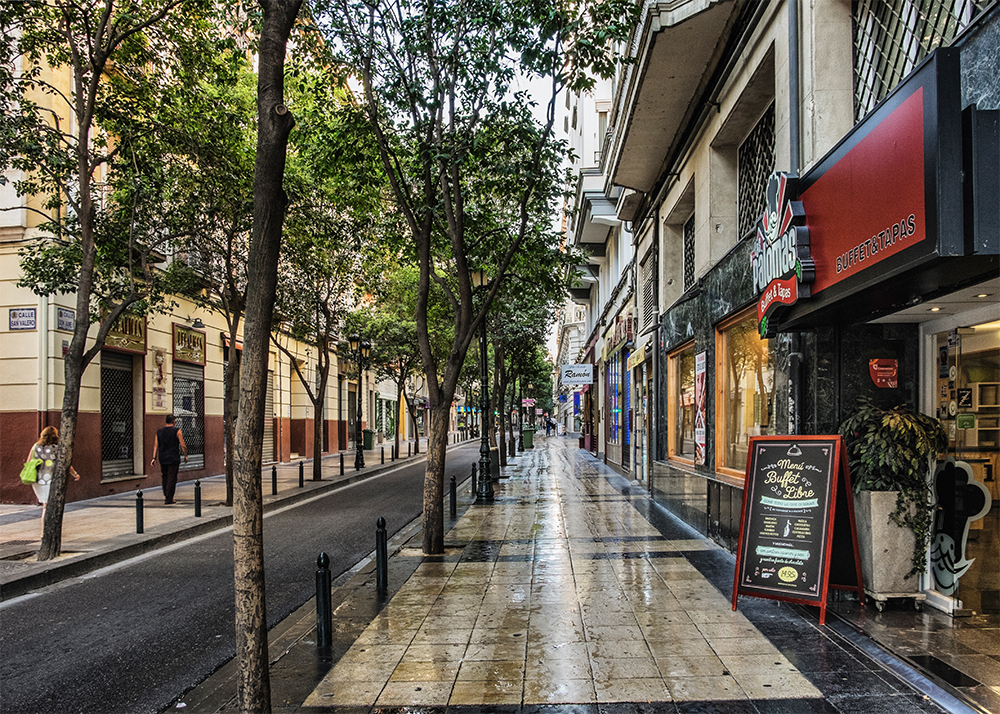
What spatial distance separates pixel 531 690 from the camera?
16.1 ft

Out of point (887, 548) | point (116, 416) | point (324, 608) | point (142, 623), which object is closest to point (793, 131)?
point (887, 548)

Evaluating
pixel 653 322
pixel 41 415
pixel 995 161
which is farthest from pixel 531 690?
pixel 41 415

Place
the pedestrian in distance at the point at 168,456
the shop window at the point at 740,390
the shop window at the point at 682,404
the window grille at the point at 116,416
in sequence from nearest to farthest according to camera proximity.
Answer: the shop window at the point at 740,390, the shop window at the point at 682,404, the pedestrian in distance at the point at 168,456, the window grille at the point at 116,416

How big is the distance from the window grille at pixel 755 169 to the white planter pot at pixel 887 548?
4.06 metres

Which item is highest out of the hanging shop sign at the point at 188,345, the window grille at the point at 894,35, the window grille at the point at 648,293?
the window grille at the point at 894,35

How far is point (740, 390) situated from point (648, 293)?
7.86m

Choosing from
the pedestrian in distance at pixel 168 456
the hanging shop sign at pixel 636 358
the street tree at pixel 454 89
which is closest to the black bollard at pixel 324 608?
the street tree at pixel 454 89

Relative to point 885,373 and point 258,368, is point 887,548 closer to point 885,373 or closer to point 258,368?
point 885,373

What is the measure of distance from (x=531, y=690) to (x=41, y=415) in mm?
14983

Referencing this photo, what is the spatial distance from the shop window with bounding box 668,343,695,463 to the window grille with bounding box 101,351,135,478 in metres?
13.8

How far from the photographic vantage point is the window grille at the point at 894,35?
18.2ft

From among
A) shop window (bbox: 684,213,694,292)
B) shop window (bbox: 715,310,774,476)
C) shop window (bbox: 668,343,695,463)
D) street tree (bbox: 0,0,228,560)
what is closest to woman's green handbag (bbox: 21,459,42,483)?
street tree (bbox: 0,0,228,560)

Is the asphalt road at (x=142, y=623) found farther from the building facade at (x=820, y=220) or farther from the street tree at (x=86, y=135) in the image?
the building facade at (x=820, y=220)

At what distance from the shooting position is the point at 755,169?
10.2 m
